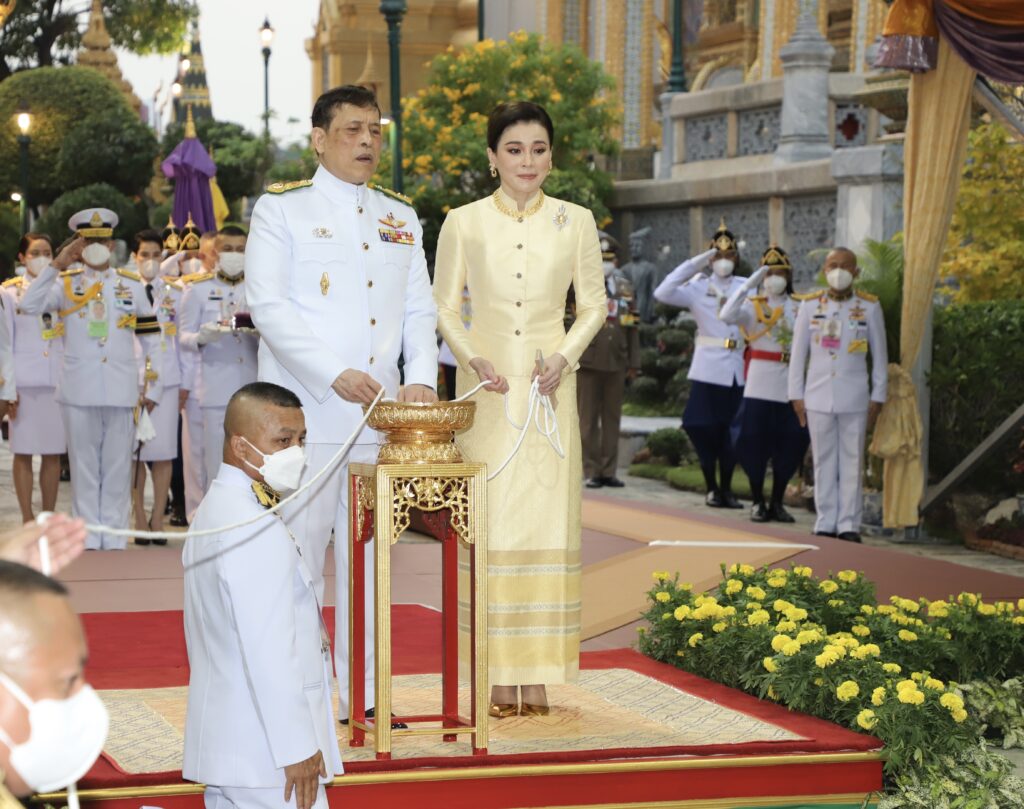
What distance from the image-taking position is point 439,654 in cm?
662

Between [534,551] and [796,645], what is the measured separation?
38.0 inches

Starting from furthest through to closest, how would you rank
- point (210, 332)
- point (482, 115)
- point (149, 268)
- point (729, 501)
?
point (482, 115) → point (729, 501) → point (149, 268) → point (210, 332)

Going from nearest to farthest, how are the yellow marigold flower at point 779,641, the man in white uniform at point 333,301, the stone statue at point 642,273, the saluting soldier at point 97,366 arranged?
the man in white uniform at point 333,301
the yellow marigold flower at point 779,641
the saluting soldier at point 97,366
the stone statue at point 642,273

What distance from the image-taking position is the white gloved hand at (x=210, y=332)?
1014 centimetres

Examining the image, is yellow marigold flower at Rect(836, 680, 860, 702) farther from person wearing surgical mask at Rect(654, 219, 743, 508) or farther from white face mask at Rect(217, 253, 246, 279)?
person wearing surgical mask at Rect(654, 219, 743, 508)

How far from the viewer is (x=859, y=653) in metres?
5.65

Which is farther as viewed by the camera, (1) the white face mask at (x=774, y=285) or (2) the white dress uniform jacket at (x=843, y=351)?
(1) the white face mask at (x=774, y=285)

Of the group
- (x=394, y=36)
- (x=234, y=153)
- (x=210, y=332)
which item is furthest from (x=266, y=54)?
(x=210, y=332)

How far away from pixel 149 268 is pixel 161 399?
1.24 m

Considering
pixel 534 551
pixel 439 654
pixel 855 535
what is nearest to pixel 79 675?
pixel 534 551

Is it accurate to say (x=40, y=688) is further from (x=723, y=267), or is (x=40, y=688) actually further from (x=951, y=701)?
(x=723, y=267)

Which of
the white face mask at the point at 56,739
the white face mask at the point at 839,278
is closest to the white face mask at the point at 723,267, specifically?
the white face mask at the point at 839,278

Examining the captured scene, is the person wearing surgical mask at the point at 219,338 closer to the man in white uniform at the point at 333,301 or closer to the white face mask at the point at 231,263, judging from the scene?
the white face mask at the point at 231,263

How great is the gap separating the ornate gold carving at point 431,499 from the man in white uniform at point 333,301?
1.00 ft
